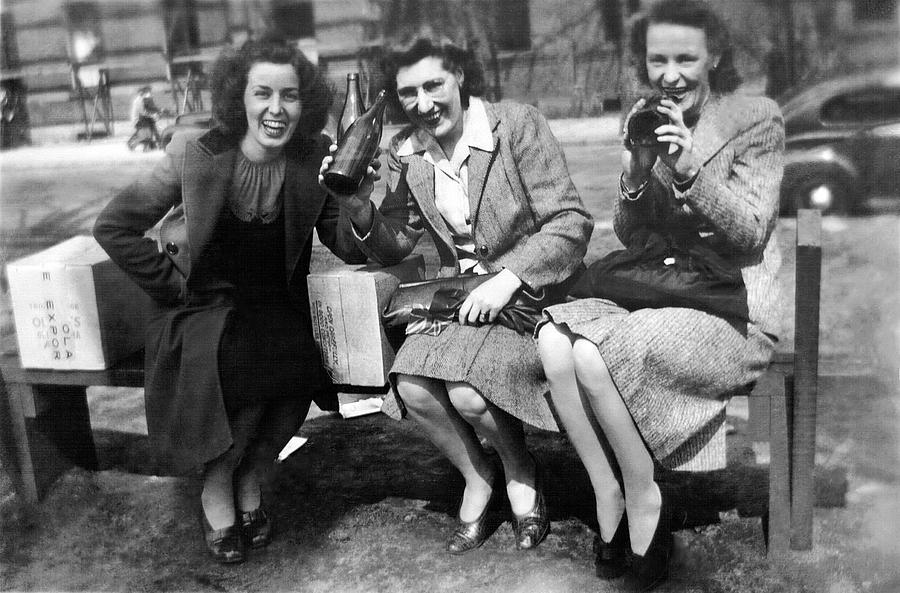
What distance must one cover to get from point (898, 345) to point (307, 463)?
2.06m

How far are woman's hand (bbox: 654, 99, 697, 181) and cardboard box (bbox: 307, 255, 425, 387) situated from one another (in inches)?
34.5

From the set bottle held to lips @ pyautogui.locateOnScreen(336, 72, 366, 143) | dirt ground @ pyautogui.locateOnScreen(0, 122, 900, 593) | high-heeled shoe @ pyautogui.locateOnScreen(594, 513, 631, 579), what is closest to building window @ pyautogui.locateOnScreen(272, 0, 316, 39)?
bottle held to lips @ pyautogui.locateOnScreen(336, 72, 366, 143)

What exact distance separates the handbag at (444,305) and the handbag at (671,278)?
0.70 feet

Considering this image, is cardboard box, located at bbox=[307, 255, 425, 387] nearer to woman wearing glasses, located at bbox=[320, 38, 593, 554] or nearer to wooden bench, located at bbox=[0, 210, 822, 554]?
woman wearing glasses, located at bbox=[320, 38, 593, 554]

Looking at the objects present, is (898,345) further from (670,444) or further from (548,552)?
(548,552)

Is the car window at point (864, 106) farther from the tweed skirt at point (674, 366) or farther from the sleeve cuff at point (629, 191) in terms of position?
the tweed skirt at point (674, 366)

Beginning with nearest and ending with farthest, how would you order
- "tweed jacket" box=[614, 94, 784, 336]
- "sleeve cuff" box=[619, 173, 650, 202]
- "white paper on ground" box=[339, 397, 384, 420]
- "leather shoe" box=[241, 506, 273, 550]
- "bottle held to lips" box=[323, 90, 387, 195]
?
"tweed jacket" box=[614, 94, 784, 336] → "sleeve cuff" box=[619, 173, 650, 202] → "bottle held to lips" box=[323, 90, 387, 195] → "leather shoe" box=[241, 506, 273, 550] → "white paper on ground" box=[339, 397, 384, 420]

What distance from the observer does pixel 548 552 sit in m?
2.77

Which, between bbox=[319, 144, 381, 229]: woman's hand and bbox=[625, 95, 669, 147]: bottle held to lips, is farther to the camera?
bbox=[319, 144, 381, 229]: woman's hand

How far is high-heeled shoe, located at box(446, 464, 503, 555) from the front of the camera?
2.82 m

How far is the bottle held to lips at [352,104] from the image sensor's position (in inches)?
109

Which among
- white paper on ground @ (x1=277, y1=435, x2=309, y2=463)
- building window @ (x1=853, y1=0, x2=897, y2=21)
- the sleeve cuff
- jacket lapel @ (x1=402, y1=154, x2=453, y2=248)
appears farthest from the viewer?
white paper on ground @ (x1=277, y1=435, x2=309, y2=463)

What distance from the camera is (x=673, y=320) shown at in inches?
101

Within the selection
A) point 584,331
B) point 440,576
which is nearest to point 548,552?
point 440,576
